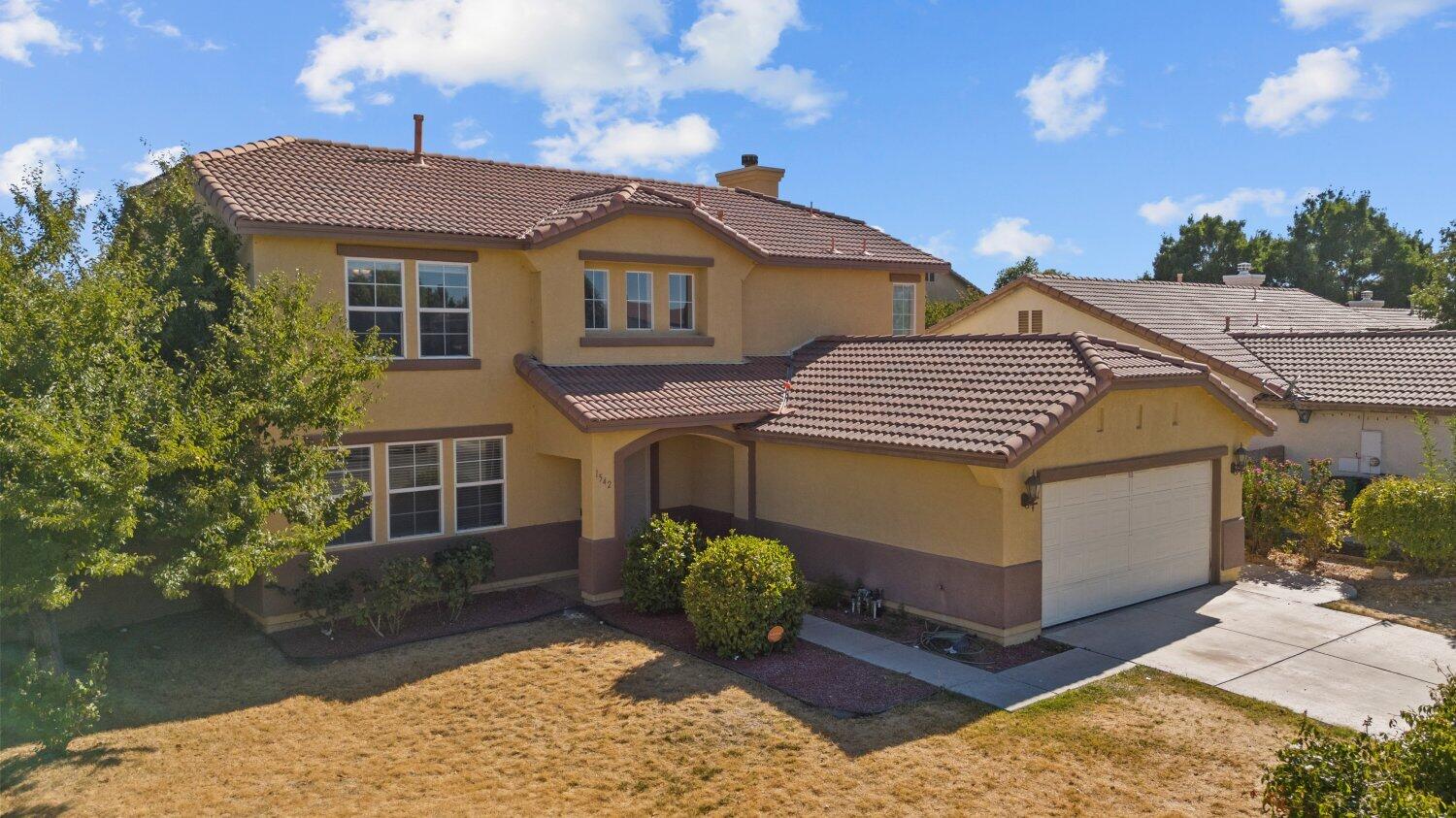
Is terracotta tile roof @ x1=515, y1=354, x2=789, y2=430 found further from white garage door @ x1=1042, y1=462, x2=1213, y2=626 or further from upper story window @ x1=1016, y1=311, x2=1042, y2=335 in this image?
upper story window @ x1=1016, y1=311, x2=1042, y2=335

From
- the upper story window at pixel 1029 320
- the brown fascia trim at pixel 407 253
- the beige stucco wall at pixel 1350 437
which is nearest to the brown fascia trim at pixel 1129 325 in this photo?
the upper story window at pixel 1029 320

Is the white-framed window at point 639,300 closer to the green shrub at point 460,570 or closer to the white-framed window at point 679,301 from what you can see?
the white-framed window at point 679,301

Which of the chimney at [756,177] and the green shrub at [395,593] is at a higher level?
the chimney at [756,177]

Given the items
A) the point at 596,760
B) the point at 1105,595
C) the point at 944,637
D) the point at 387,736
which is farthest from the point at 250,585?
the point at 1105,595

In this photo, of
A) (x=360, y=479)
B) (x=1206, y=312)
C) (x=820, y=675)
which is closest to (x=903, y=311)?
(x=1206, y=312)

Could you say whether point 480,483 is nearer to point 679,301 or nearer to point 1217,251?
point 679,301
